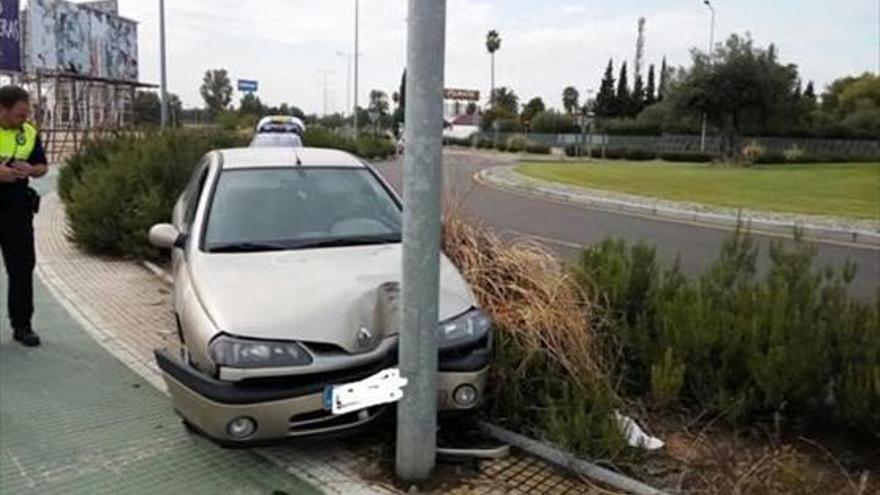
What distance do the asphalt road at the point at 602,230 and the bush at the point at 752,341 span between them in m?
2.02

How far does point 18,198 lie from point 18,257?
17.2 inches

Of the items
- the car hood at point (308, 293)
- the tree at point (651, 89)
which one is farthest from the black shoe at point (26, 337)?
the tree at point (651, 89)

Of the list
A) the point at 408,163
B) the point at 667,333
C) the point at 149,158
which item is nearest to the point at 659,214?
the point at 149,158

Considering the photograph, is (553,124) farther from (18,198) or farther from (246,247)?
(246,247)

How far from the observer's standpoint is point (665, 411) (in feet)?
14.9

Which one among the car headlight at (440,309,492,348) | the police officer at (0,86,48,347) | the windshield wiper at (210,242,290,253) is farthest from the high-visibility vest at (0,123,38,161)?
the car headlight at (440,309,492,348)

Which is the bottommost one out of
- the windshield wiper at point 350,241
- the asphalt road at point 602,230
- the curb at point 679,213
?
the asphalt road at point 602,230

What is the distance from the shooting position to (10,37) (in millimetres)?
29875

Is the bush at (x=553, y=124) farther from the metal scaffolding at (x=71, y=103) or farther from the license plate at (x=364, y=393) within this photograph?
the license plate at (x=364, y=393)

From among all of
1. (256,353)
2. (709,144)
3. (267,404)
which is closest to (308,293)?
(256,353)

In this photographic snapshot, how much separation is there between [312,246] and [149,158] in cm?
635

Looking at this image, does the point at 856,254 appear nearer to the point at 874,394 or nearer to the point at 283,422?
the point at 874,394

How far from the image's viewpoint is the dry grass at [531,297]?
4.61m

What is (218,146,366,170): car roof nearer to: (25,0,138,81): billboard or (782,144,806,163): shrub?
(25,0,138,81): billboard
